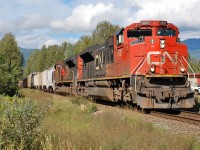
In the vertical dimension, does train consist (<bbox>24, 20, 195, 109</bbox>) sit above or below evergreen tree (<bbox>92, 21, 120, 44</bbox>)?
below

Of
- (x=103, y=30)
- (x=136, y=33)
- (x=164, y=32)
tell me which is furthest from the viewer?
(x=103, y=30)

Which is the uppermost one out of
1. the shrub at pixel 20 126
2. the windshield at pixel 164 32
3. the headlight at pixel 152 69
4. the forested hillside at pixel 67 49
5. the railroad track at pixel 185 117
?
the forested hillside at pixel 67 49

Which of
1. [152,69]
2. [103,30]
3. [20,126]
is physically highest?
[103,30]

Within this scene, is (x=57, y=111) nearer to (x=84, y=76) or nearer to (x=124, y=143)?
(x=124, y=143)

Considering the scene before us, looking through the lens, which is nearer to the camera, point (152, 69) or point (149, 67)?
point (152, 69)

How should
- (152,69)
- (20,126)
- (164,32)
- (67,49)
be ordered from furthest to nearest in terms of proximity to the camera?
(67,49), (164,32), (152,69), (20,126)

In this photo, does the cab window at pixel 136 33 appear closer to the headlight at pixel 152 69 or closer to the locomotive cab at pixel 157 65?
the locomotive cab at pixel 157 65

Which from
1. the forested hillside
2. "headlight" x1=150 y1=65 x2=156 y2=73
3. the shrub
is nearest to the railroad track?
"headlight" x1=150 y1=65 x2=156 y2=73

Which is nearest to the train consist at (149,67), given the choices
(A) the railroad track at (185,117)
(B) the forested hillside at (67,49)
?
(A) the railroad track at (185,117)

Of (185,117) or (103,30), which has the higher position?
(103,30)

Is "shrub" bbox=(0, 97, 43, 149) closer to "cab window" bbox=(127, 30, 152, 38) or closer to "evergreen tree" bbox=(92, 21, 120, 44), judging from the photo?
"cab window" bbox=(127, 30, 152, 38)

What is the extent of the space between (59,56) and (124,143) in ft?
336

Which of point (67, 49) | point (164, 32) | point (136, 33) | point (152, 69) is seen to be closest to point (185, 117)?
point (152, 69)

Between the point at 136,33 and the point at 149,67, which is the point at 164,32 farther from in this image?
the point at 149,67
